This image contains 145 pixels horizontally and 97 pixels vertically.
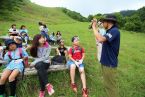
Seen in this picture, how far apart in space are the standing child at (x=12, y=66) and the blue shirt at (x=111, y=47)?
2309 mm

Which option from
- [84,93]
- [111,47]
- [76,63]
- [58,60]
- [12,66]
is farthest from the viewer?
[58,60]

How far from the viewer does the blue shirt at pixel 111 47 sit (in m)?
6.71

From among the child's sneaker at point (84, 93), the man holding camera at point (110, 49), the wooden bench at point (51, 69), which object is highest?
the man holding camera at point (110, 49)

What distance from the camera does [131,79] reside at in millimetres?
10672

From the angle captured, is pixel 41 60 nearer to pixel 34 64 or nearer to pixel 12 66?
pixel 34 64

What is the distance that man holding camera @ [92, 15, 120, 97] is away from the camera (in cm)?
671

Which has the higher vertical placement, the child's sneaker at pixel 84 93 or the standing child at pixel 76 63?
the standing child at pixel 76 63

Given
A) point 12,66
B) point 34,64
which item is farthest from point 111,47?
point 12,66

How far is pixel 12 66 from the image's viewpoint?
806 cm

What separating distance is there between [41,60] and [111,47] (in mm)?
2439

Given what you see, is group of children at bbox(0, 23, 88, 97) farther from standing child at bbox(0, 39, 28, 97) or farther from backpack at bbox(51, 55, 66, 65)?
backpack at bbox(51, 55, 66, 65)

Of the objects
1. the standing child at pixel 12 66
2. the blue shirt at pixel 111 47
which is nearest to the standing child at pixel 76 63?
the standing child at pixel 12 66

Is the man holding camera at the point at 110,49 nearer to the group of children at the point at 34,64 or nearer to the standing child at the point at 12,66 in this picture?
the group of children at the point at 34,64

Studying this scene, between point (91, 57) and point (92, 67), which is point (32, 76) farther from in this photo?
point (91, 57)
